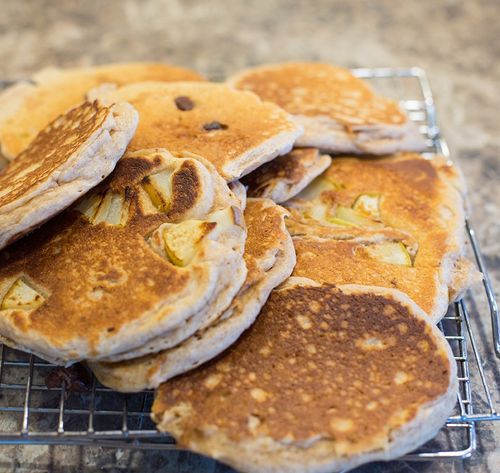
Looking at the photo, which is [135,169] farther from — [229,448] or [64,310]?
[229,448]

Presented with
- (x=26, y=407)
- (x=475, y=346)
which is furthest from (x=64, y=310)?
(x=475, y=346)

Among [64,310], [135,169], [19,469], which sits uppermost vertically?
[135,169]

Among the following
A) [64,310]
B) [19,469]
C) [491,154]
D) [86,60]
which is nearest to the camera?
[64,310]

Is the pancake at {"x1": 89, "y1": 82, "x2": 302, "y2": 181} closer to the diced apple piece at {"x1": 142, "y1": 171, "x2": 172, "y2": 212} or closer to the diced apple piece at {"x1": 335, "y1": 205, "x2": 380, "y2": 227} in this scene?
the diced apple piece at {"x1": 142, "y1": 171, "x2": 172, "y2": 212}

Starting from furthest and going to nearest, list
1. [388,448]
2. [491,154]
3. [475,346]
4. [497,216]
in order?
1. [491,154]
2. [497,216]
3. [475,346]
4. [388,448]

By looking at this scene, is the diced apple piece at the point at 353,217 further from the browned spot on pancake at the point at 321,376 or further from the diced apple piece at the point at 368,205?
the browned spot on pancake at the point at 321,376

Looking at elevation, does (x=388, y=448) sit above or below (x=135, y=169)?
below

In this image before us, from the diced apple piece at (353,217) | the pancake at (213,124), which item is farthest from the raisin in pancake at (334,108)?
the diced apple piece at (353,217)

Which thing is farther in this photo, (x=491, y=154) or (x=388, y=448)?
(x=491, y=154)
